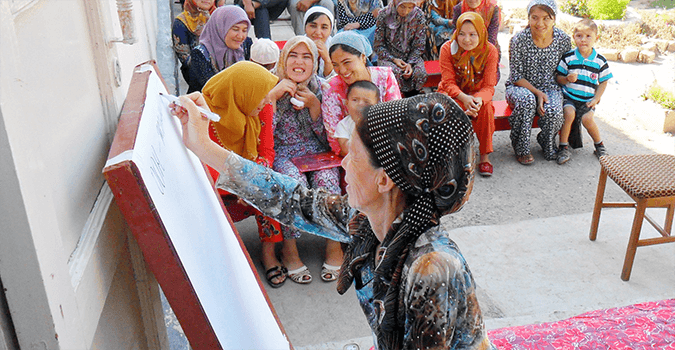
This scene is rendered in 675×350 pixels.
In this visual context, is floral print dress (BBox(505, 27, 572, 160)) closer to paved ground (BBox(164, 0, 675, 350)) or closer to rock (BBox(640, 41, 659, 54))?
paved ground (BBox(164, 0, 675, 350))

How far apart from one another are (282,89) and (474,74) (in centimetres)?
231

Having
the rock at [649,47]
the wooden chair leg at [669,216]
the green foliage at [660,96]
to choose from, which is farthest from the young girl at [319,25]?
the rock at [649,47]

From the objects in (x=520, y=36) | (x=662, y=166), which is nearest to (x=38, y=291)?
(x=662, y=166)

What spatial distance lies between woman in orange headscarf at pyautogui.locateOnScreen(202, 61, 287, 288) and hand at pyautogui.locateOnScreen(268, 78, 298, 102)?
54mm

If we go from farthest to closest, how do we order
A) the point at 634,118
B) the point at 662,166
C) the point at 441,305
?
1. the point at 634,118
2. the point at 662,166
3. the point at 441,305

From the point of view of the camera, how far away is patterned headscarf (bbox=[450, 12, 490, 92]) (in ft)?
17.6

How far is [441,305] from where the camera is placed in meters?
1.38

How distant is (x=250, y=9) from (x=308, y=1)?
70 cm

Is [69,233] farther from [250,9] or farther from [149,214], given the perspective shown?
[250,9]

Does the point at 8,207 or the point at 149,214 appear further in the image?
the point at 149,214

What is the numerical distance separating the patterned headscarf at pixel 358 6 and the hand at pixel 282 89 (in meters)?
2.98

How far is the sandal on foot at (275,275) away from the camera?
372 cm

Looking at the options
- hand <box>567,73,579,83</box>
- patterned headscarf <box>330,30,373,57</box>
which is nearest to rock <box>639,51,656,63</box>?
hand <box>567,73,579,83</box>

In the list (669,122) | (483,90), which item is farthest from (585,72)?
(669,122)
